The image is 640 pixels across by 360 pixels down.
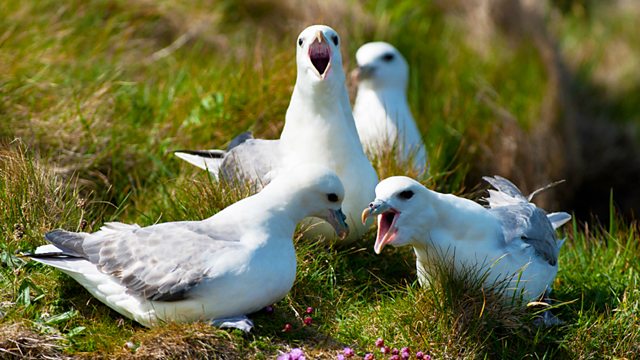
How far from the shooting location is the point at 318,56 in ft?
16.2

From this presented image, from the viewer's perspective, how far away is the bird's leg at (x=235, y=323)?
13.0 feet

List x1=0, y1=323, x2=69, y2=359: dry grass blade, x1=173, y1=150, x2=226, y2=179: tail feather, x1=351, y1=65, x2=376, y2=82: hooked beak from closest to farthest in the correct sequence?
x1=0, y1=323, x2=69, y2=359: dry grass blade, x1=173, y1=150, x2=226, y2=179: tail feather, x1=351, y1=65, x2=376, y2=82: hooked beak

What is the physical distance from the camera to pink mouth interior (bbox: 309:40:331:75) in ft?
16.0

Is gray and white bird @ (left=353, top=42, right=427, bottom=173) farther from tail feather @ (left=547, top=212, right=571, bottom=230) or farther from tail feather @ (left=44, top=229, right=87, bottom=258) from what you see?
tail feather @ (left=44, top=229, right=87, bottom=258)

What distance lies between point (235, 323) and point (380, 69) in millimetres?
3256

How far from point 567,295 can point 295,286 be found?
4.60 feet

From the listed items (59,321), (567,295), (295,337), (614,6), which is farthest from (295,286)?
(614,6)

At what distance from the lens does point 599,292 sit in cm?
486

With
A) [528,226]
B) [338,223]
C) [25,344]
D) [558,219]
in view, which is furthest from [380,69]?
[25,344]

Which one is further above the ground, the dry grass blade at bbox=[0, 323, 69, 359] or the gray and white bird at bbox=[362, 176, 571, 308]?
the gray and white bird at bbox=[362, 176, 571, 308]

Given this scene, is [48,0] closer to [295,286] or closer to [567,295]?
[295,286]

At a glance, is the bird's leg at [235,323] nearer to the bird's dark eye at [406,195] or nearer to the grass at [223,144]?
the grass at [223,144]

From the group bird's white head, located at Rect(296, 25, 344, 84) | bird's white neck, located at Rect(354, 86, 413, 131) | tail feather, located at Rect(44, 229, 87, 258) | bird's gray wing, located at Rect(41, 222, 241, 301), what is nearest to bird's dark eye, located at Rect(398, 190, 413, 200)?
bird's gray wing, located at Rect(41, 222, 241, 301)

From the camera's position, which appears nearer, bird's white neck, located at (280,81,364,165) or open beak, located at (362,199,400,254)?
open beak, located at (362,199,400,254)
